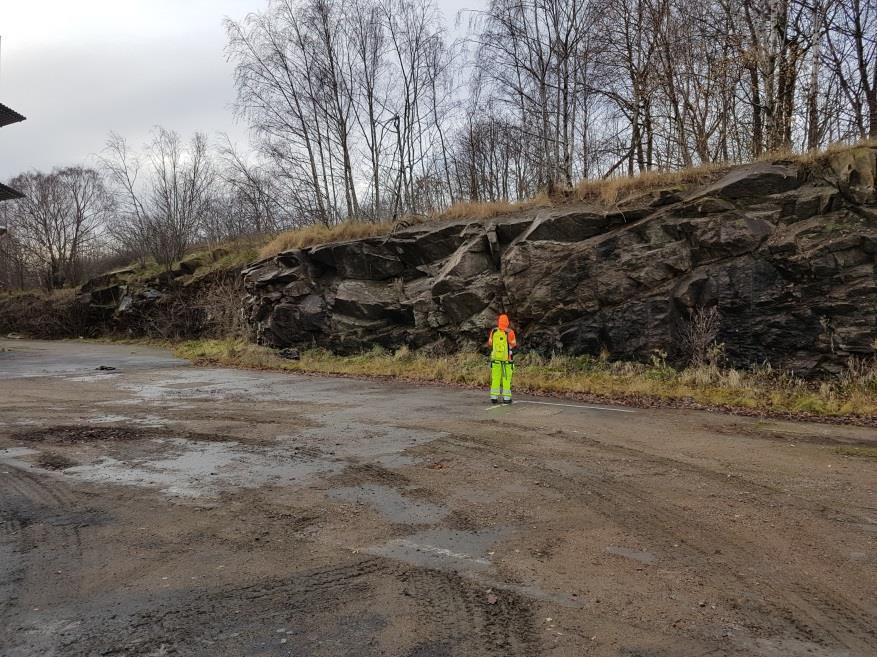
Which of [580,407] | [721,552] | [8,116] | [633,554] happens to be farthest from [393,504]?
[8,116]

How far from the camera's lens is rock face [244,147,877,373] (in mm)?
13664

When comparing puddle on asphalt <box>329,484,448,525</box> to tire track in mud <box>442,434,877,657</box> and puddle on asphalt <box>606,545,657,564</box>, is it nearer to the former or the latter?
tire track in mud <box>442,434,877,657</box>

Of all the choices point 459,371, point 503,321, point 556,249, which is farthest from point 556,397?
point 556,249

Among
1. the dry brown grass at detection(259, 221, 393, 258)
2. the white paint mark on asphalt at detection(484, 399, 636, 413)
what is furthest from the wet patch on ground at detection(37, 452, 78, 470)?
the dry brown grass at detection(259, 221, 393, 258)

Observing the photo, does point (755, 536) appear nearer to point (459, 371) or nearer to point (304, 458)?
point (304, 458)

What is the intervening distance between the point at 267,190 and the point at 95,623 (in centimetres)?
3232

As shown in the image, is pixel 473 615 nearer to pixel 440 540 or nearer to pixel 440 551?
pixel 440 551

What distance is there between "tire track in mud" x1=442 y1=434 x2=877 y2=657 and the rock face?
8920 mm

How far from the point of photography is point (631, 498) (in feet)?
18.7

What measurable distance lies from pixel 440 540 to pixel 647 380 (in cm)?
1032

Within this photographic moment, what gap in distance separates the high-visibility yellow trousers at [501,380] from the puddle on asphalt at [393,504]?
5.88 m

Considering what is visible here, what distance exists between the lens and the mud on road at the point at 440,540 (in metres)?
3.41

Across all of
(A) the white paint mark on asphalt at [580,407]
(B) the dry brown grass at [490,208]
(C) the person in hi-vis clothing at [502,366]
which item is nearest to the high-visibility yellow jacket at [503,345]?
(C) the person in hi-vis clothing at [502,366]

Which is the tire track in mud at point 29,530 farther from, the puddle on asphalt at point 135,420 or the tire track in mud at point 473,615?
the puddle on asphalt at point 135,420
